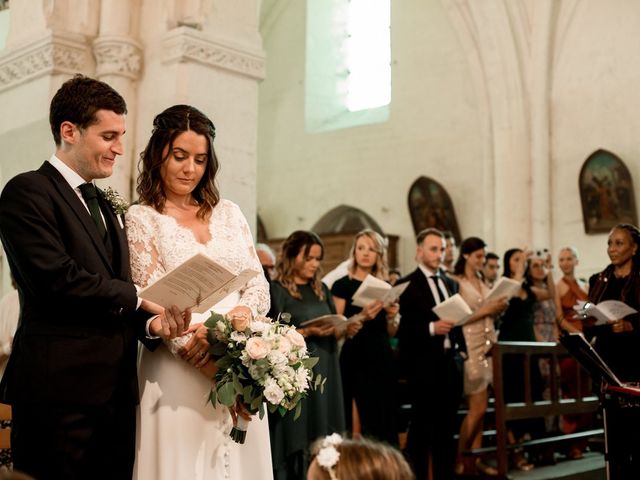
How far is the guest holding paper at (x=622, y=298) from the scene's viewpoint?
6.26 metres

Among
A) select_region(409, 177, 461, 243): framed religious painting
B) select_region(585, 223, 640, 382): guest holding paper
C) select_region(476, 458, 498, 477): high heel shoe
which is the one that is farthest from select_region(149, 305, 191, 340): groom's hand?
select_region(409, 177, 461, 243): framed religious painting

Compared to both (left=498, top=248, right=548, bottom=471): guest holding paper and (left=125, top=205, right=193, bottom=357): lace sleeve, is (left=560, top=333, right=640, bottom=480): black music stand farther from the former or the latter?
(left=125, top=205, right=193, bottom=357): lace sleeve

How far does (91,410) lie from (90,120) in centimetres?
94

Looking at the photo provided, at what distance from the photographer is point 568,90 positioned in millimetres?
13672

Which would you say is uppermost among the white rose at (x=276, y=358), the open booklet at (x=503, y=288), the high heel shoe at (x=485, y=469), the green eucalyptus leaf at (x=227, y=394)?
the open booklet at (x=503, y=288)

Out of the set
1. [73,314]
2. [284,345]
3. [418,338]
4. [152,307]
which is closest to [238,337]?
[284,345]

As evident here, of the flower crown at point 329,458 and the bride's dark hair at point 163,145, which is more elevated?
the bride's dark hair at point 163,145

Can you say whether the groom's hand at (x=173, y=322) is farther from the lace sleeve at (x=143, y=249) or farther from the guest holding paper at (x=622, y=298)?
the guest holding paper at (x=622, y=298)

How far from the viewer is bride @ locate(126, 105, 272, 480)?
3.11 meters

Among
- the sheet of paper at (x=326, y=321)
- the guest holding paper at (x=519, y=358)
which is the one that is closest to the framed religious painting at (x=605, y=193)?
the guest holding paper at (x=519, y=358)

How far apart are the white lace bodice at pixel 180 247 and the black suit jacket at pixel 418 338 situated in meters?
3.30

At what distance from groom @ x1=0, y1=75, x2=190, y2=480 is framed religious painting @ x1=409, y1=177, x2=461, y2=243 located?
12.4 metres

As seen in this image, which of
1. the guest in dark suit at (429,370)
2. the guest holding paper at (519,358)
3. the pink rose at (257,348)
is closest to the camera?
the pink rose at (257,348)

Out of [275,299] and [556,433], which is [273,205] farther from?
[275,299]
